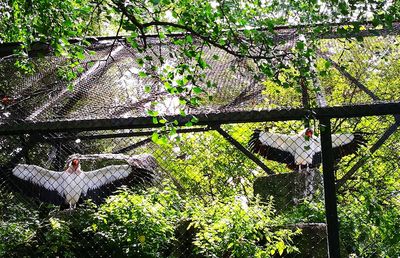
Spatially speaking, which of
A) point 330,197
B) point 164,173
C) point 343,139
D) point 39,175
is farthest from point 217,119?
point 164,173

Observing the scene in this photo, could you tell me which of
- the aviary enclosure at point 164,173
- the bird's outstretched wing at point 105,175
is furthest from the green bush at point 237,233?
the bird's outstretched wing at point 105,175

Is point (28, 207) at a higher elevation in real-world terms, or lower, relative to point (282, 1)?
lower

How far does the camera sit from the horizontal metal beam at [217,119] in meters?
3.14

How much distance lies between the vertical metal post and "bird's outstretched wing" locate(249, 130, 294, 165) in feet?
3.24

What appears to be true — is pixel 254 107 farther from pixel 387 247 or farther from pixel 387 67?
pixel 387 67

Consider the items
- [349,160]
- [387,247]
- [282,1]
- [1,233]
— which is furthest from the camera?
[349,160]

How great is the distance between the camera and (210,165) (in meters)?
7.66

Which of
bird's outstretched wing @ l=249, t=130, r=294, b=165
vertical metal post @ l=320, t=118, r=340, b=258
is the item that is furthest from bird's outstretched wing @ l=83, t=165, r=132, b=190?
vertical metal post @ l=320, t=118, r=340, b=258

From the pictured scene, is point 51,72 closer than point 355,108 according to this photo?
No

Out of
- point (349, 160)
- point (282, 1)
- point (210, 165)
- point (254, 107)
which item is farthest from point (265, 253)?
point (210, 165)

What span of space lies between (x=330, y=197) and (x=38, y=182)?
2095mm

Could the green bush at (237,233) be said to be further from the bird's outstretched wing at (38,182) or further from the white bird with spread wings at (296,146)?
the bird's outstretched wing at (38,182)

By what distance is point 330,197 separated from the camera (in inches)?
124

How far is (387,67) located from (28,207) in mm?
3001
